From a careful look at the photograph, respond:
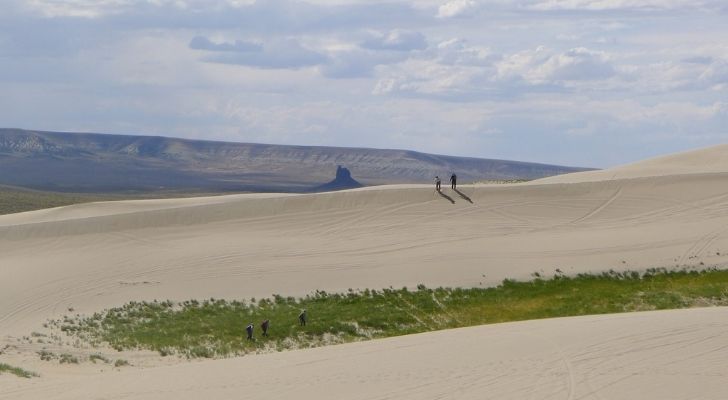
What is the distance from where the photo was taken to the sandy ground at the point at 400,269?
15766 millimetres

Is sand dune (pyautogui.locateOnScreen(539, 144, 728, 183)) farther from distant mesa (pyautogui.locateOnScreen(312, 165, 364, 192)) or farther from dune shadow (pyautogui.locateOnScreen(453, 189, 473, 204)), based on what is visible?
distant mesa (pyautogui.locateOnScreen(312, 165, 364, 192))

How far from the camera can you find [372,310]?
1049 inches

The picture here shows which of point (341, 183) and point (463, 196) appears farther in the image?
point (341, 183)

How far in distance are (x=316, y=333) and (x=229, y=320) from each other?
8.46ft

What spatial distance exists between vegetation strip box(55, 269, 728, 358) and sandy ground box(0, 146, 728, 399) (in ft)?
3.03

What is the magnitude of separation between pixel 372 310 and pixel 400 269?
3.99m

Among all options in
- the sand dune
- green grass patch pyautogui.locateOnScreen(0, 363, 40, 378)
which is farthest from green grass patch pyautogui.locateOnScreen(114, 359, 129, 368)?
the sand dune

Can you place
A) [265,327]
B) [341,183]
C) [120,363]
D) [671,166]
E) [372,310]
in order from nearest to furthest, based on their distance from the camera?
[120,363], [265,327], [372,310], [671,166], [341,183]

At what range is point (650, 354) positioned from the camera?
54.9 ft

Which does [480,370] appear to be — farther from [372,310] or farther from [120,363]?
[372,310]

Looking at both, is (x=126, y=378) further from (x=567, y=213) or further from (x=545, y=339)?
(x=567, y=213)

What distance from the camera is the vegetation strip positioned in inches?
949

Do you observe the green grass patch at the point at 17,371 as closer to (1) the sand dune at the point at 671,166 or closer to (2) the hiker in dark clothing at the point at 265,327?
(2) the hiker in dark clothing at the point at 265,327

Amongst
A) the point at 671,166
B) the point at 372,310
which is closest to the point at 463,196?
the point at 372,310
